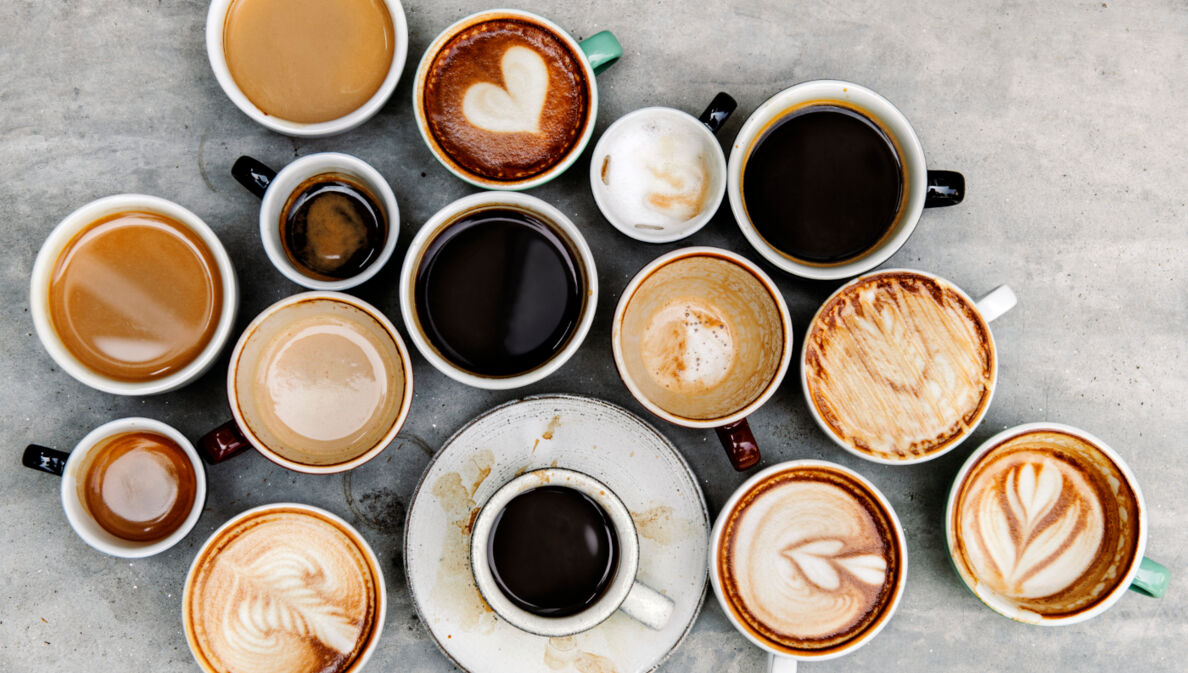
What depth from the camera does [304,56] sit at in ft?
4.46

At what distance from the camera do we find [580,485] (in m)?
1.22

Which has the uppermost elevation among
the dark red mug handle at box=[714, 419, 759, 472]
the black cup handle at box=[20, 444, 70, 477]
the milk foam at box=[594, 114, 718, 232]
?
the milk foam at box=[594, 114, 718, 232]

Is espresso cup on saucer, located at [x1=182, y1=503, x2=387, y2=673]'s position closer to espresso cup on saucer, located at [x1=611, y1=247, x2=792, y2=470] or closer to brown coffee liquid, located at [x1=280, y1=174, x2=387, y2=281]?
brown coffee liquid, located at [x1=280, y1=174, x2=387, y2=281]

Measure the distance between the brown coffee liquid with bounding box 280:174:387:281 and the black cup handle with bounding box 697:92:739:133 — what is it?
0.69 meters

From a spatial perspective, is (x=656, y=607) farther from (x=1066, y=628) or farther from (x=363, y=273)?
(x=1066, y=628)

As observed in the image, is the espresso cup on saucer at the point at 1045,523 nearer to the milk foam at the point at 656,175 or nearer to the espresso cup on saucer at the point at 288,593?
the milk foam at the point at 656,175

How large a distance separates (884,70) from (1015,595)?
1161 millimetres

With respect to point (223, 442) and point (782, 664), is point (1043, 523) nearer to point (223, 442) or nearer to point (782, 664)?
point (782, 664)

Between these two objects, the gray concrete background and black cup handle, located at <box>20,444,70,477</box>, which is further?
the gray concrete background

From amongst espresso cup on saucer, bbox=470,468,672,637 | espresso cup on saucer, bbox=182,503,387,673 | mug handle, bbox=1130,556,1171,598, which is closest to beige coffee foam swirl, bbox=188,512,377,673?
espresso cup on saucer, bbox=182,503,387,673

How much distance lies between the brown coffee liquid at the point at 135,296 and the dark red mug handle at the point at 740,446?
104 centimetres

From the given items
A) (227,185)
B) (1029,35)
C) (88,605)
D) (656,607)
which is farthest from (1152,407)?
(88,605)

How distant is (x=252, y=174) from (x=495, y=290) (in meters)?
0.52

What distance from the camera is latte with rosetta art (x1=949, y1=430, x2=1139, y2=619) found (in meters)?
1.41
